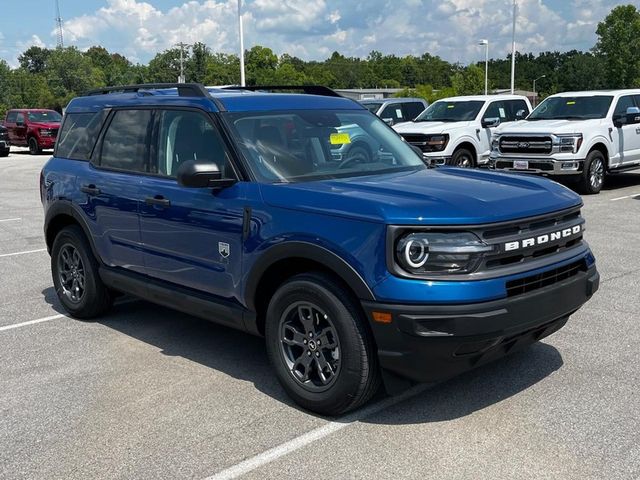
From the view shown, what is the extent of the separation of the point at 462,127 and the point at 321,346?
12.1 metres

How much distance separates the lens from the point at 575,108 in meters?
14.8

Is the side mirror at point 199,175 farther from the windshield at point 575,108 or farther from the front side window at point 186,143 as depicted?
the windshield at point 575,108

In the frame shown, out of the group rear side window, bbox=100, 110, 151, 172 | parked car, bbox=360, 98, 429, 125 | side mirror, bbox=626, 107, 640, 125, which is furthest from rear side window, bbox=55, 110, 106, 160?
parked car, bbox=360, 98, 429, 125

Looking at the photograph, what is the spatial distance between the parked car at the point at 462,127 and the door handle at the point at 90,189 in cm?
968

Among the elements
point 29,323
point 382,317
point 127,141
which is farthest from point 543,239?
point 29,323

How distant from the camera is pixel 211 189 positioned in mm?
4688

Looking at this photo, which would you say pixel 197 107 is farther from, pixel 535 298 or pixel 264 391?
pixel 535 298

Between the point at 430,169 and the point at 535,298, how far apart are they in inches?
62.4

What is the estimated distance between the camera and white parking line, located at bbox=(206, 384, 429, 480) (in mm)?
3577

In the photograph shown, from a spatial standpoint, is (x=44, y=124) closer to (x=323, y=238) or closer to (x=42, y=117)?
(x=42, y=117)

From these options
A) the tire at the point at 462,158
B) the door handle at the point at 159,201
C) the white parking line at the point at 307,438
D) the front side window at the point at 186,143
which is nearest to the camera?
the white parking line at the point at 307,438

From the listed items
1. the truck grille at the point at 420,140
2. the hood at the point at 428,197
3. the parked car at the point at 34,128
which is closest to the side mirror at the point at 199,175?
the hood at the point at 428,197

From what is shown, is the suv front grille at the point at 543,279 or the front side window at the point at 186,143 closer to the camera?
the suv front grille at the point at 543,279

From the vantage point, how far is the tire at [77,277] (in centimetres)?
610
